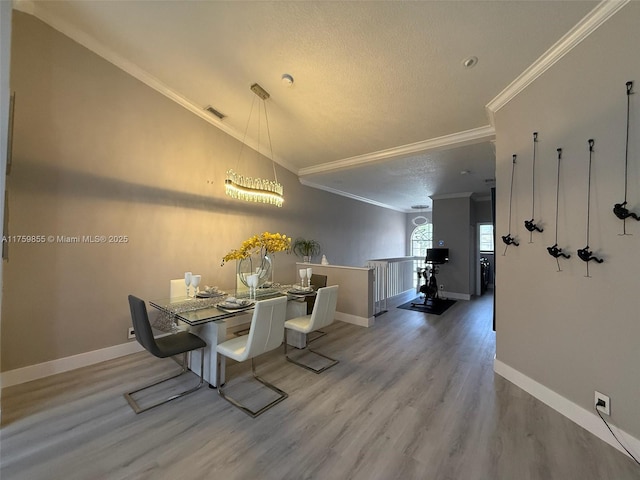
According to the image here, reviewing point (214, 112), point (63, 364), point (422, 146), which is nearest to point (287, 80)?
point (214, 112)

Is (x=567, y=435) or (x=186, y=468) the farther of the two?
(x=567, y=435)

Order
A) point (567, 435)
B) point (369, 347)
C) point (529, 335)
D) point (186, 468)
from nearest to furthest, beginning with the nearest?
point (186, 468) < point (567, 435) < point (529, 335) < point (369, 347)

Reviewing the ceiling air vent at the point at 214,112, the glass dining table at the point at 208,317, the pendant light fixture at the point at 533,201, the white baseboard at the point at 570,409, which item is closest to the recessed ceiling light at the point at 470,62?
the pendant light fixture at the point at 533,201

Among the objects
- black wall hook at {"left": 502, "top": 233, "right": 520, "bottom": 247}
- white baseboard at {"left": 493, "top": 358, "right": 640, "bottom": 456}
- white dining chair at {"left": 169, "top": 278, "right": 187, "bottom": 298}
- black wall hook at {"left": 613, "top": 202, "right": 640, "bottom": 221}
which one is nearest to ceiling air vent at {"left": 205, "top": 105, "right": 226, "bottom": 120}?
white dining chair at {"left": 169, "top": 278, "right": 187, "bottom": 298}

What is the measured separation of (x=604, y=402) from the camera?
1.96m

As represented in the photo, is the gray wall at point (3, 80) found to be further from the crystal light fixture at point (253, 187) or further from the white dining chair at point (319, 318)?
the white dining chair at point (319, 318)

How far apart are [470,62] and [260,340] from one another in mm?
3317

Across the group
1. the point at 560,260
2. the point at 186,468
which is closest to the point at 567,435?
the point at 560,260

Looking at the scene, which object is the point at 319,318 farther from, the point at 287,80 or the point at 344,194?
the point at 344,194

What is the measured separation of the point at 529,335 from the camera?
262cm

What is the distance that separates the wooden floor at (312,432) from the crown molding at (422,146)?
2.97 meters

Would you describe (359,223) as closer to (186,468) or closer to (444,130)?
(444,130)

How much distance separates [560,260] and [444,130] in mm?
2255

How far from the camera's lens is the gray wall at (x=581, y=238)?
6.06ft
